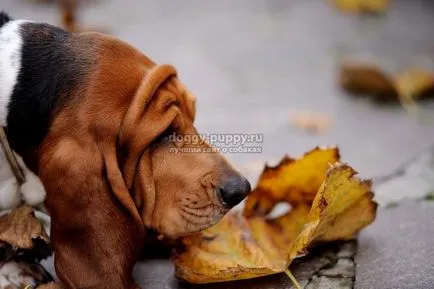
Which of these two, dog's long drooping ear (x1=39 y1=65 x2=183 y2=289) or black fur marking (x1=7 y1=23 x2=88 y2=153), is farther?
black fur marking (x1=7 y1=23 x2=88 y2=153)

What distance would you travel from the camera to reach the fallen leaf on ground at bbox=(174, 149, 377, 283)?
245 cm

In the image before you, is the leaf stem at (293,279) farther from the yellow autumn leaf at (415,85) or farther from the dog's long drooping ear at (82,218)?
the yellow autumn leaf at (415,85)

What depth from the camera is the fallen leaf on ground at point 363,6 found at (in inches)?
259

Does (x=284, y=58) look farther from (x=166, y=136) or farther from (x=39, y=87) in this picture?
(x=39, y=87)

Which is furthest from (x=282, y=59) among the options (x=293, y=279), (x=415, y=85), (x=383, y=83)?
(x=293, y=279)

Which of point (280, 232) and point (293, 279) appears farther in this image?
point (280, 232)

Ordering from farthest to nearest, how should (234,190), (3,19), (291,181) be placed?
1. (291,181)
2. (3,19)
3. (234,190)

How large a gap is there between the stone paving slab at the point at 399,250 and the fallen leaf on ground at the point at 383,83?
1983 mm

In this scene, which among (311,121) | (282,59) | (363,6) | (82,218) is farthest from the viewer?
(363,6)

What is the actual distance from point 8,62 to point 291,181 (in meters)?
1.14

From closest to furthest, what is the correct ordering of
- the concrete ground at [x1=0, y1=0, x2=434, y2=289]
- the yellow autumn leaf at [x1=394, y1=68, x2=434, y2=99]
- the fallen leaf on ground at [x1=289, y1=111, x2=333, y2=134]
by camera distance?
1. the concrete ground at [x1=0, y1=0, x2=434, y2=289]
2. the fallen leaf on ground at [x1=289, y1=111, x2=333, y2=134]
3. the yellow autumn leaf at [x1=394, y1=68, x2=434, y2=99]

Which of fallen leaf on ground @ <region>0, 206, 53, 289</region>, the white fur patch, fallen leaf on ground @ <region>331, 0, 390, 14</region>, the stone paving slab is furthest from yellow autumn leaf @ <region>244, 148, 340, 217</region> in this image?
fallen leaf on ground @ <region>331, 0, 390, 14</region>

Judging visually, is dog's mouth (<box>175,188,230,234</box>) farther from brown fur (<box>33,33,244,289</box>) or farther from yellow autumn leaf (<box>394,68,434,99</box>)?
yellow autumn leaf (<box>394,68,434,99</box>)

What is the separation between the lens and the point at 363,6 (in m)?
6.58
